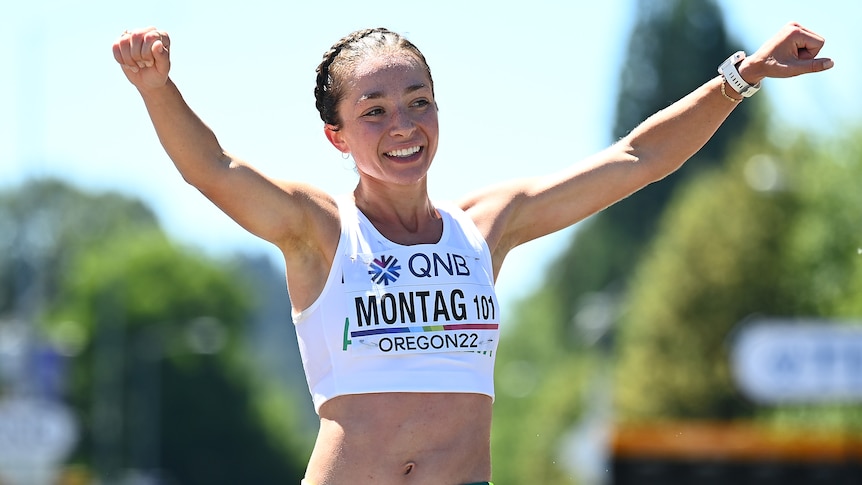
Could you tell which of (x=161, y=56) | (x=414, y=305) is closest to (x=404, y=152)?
(x=414, y=305)

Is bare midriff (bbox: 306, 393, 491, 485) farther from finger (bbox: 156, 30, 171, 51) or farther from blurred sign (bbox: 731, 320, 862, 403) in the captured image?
blurred sign (bbox: 731, 320, 862, 403)

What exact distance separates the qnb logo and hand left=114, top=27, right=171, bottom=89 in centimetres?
75

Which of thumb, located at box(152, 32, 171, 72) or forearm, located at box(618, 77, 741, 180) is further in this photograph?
forearm, located at box(618, 77, 741, 180)

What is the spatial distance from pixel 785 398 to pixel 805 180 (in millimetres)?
17964

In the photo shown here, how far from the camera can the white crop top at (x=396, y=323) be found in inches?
166

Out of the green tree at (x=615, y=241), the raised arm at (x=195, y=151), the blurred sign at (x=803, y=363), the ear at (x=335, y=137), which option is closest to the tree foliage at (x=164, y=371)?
the green tree at (x=615, y=241)

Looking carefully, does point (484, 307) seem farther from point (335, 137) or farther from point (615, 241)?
point (615, 241)

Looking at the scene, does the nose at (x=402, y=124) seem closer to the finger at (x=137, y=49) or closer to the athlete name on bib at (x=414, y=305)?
the athlete name on bib at (x=414, y=305)

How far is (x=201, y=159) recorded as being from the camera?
416cm

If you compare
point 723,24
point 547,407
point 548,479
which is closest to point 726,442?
point 548,479

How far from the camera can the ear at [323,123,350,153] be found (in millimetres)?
4488

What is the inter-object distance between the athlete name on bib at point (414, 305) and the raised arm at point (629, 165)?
34cm

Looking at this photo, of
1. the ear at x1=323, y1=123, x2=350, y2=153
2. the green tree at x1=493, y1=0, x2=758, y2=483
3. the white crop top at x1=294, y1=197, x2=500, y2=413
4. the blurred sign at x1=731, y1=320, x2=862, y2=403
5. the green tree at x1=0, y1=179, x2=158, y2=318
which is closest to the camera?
the white crop top at x1=294, y1=197, x2=500, y2=413

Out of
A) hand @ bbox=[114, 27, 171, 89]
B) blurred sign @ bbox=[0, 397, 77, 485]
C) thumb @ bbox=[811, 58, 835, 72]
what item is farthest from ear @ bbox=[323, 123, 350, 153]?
blurred sign @ bbox=[0, 397, 77, 485]
